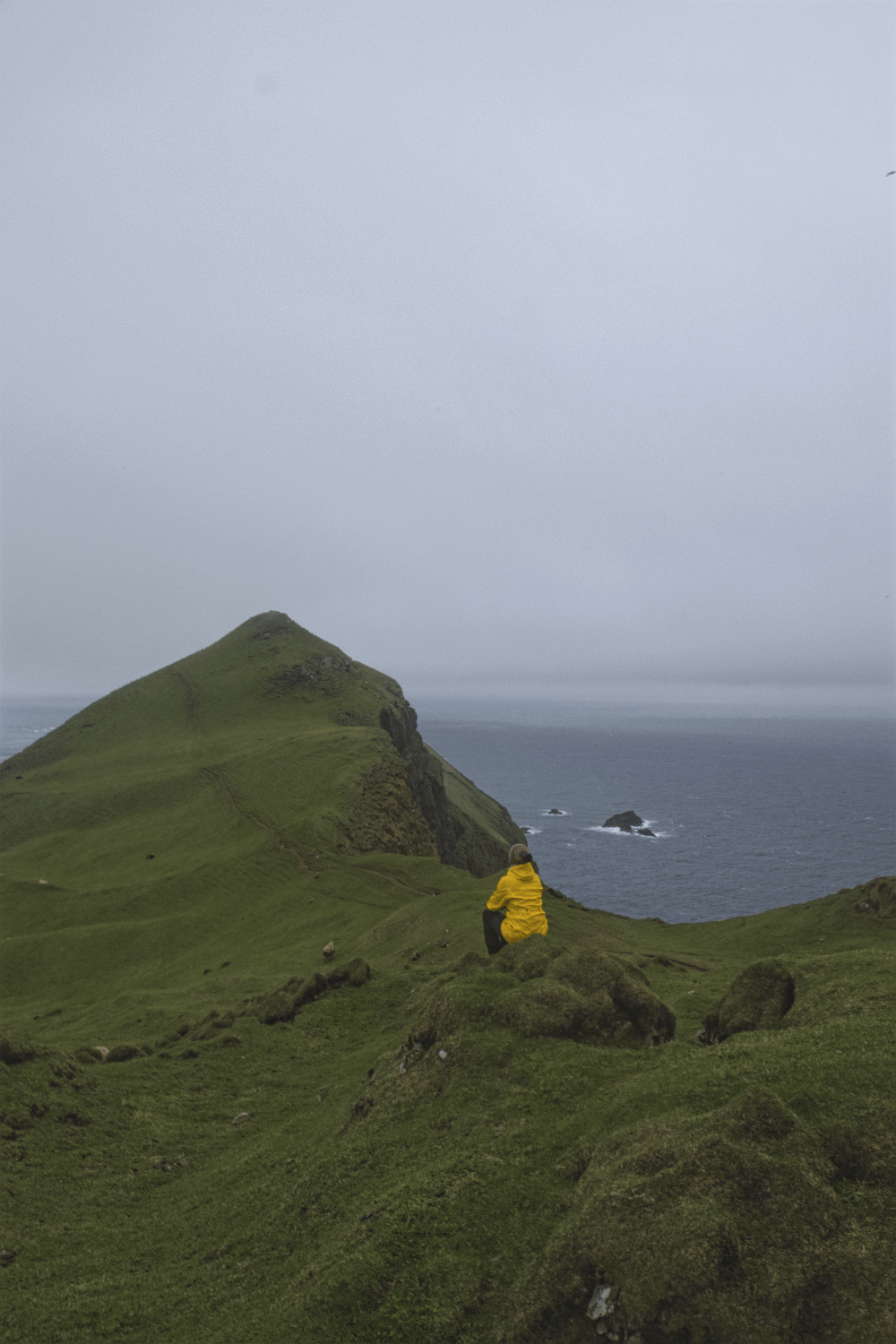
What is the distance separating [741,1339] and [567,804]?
16262 centimetres

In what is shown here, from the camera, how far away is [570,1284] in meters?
5.61

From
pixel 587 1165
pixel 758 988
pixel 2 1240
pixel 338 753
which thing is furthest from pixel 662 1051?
pixel 338 753

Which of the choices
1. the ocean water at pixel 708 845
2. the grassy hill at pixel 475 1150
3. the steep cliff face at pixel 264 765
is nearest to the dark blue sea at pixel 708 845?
the ocean water at pixel 708 845

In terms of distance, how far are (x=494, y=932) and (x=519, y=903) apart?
35.2 inches

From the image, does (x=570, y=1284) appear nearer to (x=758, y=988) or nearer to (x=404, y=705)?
(x=758, y=988)

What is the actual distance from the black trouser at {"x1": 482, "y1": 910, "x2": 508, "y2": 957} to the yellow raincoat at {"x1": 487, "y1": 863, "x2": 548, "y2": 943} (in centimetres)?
19

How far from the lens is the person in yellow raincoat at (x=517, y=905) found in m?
15.0

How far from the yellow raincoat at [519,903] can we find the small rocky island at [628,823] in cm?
11924

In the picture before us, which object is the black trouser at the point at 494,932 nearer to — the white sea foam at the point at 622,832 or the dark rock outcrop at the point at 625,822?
the white sea foam at the point at 622,832

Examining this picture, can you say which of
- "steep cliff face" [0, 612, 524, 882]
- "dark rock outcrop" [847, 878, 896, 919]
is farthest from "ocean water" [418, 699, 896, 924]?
"dark rock outcrop" [847, 878, 896, 919]

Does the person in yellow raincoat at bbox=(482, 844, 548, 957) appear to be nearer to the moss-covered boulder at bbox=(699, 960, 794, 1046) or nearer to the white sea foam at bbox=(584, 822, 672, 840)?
the moss-covered boulder at bbox=(699, 960, 794, 1046)

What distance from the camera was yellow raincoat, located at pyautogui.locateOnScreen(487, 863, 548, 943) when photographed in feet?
49.4

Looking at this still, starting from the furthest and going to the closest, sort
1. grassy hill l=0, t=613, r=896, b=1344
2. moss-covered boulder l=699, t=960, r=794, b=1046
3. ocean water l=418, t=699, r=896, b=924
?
ocean water l=418, t=699, r=896, b=924 → moss-covered boulder l=699, t=960, r=794, b=1046 → grassy hill l=0, t=613, r=896, b=1344

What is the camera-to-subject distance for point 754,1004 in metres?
10.3
